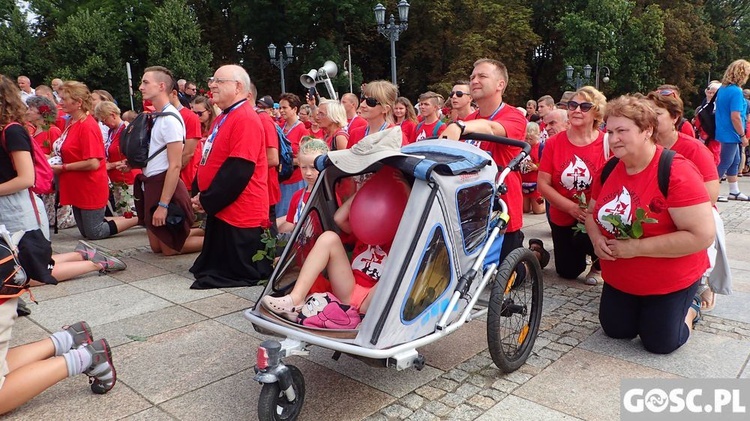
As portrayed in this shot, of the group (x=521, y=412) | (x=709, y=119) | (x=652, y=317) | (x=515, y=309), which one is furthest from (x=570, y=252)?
(x=709, y=119)

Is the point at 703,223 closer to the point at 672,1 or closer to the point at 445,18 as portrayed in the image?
the point at 445,18

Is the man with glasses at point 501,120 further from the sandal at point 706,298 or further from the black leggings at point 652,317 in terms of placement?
the sandal at point 706,298

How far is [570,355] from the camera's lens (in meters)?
3.68

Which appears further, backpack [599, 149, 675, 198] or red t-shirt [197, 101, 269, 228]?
red t-shirt [197, 101, 269, 228]

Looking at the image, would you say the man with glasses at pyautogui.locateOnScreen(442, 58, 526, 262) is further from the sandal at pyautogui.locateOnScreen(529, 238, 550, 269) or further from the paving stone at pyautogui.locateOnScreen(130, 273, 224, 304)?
the paving stone at pyautogui.locateOnScreen(130, 273, 224, 304)

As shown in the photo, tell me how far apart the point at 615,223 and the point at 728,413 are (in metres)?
1.16

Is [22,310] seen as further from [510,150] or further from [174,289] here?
[510,150]

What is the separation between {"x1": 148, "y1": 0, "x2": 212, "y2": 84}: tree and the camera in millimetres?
31031

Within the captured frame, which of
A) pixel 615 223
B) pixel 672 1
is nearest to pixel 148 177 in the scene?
pixel 615 223

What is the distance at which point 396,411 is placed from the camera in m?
2.97

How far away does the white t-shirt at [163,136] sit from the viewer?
19.0 feet

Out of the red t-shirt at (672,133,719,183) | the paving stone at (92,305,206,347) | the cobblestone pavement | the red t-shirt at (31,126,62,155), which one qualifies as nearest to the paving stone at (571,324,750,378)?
the cobblestone pavement

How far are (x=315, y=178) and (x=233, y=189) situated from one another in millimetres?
1181

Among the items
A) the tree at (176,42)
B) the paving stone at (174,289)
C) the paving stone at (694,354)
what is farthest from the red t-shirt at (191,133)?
the tree at (176,42)
